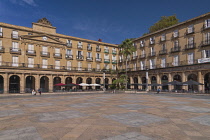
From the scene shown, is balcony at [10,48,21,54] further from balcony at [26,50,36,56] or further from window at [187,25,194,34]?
window at [187,25,194,34]

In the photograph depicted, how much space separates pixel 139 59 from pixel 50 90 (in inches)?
1021

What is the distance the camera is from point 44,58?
40438 mm

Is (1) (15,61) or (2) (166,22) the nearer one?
(1) (15,61)

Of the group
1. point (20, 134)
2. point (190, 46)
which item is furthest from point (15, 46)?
point (190, 46)

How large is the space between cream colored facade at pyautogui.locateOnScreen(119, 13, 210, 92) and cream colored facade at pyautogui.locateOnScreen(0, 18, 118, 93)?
41.8ft

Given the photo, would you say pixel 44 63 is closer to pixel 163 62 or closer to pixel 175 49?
pixel 163 62

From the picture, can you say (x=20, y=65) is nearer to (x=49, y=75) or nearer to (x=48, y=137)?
(x=49, y=75)

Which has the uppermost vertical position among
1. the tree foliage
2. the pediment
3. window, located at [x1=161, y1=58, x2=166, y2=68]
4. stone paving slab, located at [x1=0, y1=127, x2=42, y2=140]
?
the tree foliage

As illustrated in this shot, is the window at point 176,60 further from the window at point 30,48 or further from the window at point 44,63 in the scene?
the window at point 30,48

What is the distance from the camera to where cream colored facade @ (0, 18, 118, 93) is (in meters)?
35.8

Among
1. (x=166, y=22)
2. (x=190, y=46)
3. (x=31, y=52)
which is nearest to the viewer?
(x=190, y=46)

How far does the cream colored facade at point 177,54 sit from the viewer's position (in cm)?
3096

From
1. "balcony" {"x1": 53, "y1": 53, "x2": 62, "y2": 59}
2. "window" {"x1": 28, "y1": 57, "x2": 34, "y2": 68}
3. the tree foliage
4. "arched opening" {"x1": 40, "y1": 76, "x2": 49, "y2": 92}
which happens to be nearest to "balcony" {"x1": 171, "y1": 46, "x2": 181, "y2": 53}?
the tree foliage

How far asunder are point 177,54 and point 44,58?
3251cm
